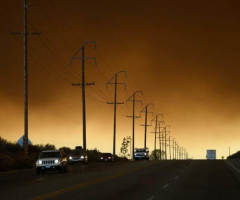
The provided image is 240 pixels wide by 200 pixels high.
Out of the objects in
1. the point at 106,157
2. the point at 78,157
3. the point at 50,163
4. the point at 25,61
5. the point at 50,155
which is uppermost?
the point at 25,61

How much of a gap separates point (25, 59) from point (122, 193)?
34.6 m

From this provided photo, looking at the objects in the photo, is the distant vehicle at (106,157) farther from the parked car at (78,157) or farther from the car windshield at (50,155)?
the car windshield at (50,155)

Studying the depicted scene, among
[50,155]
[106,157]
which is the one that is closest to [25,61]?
[50,155]

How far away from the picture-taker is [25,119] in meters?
52.2

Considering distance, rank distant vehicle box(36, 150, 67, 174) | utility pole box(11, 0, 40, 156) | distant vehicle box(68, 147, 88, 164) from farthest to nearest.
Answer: distant vehicle box(68, 147, 88, 164)
utility pole box(11, 0, 40, 156)
distant vehicle box(36, 150, 67, 174)

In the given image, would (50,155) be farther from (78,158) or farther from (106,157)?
(106,157)

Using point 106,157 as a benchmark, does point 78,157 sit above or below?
above

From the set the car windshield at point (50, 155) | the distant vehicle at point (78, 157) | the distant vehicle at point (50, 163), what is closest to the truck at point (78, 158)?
the distant vehicle at point (78, 157)

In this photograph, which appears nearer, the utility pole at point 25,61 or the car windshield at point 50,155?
the car windshield at point 50,155

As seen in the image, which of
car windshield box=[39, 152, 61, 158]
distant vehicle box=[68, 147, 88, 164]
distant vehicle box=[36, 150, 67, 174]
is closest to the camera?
distant vehicle box=[36, 150, 67, 174]

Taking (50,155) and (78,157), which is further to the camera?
(78,157)

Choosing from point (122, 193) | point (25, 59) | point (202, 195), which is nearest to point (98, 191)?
point (122, 193)

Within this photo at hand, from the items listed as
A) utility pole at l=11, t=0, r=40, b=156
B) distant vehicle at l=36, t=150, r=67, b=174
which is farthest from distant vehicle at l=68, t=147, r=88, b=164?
distant vehicle at l=36, t=150, r=67, b=174

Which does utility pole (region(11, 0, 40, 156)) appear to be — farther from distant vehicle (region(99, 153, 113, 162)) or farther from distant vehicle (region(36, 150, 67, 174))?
distant vehicle (region(99, 153, 113, 162))
